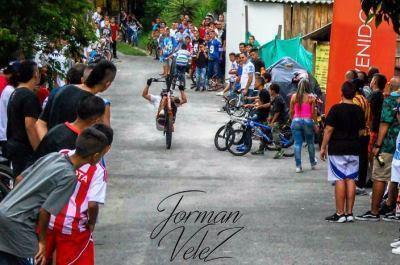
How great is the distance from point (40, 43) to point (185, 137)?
299 inches

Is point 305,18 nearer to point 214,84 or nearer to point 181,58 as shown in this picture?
point 181,58

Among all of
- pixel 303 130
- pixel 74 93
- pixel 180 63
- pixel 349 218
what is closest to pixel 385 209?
pixel 349 218

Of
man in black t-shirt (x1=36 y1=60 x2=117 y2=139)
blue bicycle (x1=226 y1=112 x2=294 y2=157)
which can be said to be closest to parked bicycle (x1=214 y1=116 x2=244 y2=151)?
blue bicycle (x1=226 y1=112 x2=294 y2=157)

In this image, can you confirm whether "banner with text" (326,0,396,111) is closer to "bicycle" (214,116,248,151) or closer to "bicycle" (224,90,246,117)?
"bicycle" (214,116,248,151)

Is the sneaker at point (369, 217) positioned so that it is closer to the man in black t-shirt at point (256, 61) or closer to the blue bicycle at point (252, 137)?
the blue bicycle at point (252, 137)

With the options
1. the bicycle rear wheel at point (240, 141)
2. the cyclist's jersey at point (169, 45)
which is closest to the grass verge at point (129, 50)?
the cyclist's jersey at point (169, 45)

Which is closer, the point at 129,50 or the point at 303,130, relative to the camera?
the point at 303,130

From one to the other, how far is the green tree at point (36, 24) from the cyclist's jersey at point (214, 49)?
1755cm

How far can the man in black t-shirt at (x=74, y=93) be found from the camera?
8.13 metres

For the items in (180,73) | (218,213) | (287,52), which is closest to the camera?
(218,213)

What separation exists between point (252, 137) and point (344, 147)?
7.46 meters

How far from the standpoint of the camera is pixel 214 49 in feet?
101

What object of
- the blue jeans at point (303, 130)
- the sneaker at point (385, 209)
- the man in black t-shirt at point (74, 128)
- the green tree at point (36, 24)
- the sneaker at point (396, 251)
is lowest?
the sneaker at point (385, 209)

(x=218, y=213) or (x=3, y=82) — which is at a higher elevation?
(x=3, y=82)
